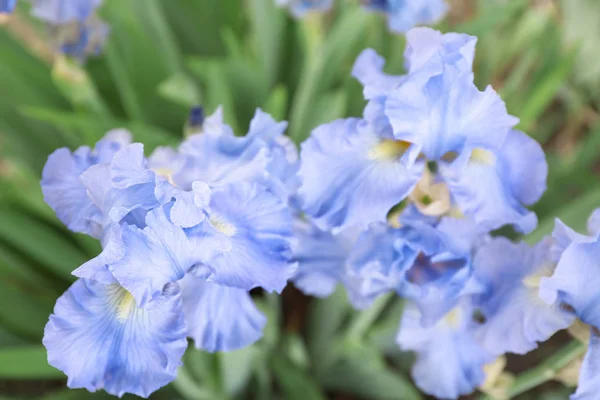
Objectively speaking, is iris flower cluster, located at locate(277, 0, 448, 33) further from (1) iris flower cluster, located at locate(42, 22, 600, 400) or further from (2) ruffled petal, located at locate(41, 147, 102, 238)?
(2) ruffled petal, located at locate(41, 147, 102, 238)

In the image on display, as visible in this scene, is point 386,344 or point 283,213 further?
point 386,344

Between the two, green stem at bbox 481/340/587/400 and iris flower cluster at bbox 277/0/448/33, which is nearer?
green stem at bbox 481/340/587/400

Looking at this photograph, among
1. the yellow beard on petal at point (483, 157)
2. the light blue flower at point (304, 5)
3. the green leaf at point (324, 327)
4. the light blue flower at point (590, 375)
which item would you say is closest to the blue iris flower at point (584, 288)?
the light blue flower at point (590, 375)

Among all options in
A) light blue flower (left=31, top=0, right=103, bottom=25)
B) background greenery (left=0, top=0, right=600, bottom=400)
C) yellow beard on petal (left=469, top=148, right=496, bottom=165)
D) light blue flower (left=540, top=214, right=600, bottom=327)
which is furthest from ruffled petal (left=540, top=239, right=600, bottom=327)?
light blue flower (left=31, top=0, right=103, bottom=25)

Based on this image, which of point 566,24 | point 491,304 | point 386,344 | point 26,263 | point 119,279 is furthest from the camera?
point 566,24

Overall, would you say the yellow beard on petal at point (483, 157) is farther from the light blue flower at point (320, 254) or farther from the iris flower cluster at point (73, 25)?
the iris flower cluster at point (73, 25)

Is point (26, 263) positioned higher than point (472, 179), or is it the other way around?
point (472, 179)

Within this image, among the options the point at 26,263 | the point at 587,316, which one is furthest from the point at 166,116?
the point at 587,316

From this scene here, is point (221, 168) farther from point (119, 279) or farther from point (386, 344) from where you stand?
point (386, 344)
